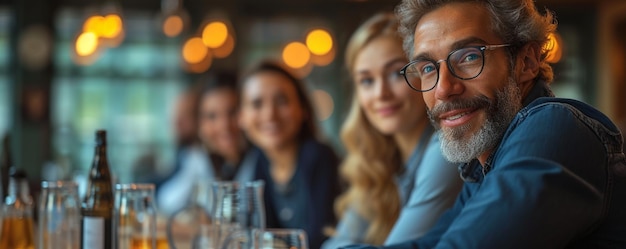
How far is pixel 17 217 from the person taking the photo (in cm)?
197

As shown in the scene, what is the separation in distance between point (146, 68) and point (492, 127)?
9.32m

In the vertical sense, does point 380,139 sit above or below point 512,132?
below

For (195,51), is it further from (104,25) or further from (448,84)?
(448,84)

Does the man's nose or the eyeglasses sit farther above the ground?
the eyeglasses

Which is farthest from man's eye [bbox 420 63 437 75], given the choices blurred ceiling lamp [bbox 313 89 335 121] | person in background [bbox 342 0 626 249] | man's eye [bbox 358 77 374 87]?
blurred ceiling lamp [bbox 313 89 335 121]

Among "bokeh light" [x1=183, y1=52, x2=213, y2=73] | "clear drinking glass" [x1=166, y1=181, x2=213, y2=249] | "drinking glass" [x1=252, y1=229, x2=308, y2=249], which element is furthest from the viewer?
"bokeh light" [x1=183, y1=52, x2=213, y2=73]

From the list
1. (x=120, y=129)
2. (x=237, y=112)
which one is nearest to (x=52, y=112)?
(x=120, y=129)

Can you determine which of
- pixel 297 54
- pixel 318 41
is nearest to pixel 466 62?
pixel 318 41

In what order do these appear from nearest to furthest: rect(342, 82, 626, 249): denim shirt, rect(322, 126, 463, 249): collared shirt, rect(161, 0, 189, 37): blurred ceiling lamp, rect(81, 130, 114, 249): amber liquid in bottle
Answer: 1. rect(342, 82, 626, 249): denim shirt
2. rect(81, 130, 114, 249): amber liquid in bottle
3. rect(322, 126, 463, 249): collared shirt
4. rect(161, 0, 189, 37): blurred ceiling lamp

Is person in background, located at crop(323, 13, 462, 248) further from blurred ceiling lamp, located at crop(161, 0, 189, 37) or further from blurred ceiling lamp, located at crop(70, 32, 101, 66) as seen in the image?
A: blurred ceiling lamp, located at crop(161, 0, 189, 37)

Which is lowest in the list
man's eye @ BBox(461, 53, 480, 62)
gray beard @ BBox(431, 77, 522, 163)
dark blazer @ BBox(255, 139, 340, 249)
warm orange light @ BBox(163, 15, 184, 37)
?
dark blazer @ BBox(255, 139, 340, 249)

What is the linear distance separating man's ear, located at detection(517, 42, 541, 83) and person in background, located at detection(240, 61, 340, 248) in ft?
6.06

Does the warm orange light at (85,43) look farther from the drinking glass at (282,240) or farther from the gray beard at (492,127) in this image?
the gray beard at (492,127)

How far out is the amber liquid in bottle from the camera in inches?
68.4
